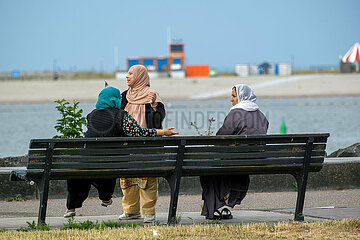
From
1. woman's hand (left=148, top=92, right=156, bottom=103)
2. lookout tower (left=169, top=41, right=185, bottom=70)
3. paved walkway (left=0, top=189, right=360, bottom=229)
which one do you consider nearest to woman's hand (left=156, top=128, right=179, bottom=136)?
woman's hand (left=148, top=92, right=156, bottom=103)

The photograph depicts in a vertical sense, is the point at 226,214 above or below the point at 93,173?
below

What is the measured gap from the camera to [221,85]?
71938 millimetres

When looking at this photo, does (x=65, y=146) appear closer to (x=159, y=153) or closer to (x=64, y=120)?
(x=159, y=153)

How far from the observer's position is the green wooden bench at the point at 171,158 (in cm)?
612

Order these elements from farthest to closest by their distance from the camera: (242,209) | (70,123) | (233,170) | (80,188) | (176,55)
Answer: (176,55)
(70,123)
(242,209)
(80,188)
(233,170)

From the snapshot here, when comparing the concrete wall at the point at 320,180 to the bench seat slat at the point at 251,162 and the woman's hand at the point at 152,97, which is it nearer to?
the woman's hand at the point at 152,97

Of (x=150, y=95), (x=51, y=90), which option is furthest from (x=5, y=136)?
(x=51, y=90)

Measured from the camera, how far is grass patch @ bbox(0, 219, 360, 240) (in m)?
5.68

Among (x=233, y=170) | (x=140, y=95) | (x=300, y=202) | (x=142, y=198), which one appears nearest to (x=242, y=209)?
(x=300, y=202)

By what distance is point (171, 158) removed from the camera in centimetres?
634

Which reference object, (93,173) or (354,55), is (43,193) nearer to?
(93,173)

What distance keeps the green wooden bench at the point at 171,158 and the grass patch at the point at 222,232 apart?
43cm

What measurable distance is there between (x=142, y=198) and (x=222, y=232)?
1.22 metres

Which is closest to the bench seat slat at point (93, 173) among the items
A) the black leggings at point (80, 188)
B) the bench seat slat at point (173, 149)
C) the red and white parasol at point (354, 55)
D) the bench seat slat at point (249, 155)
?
the bench seat slat at point (173, 149)
